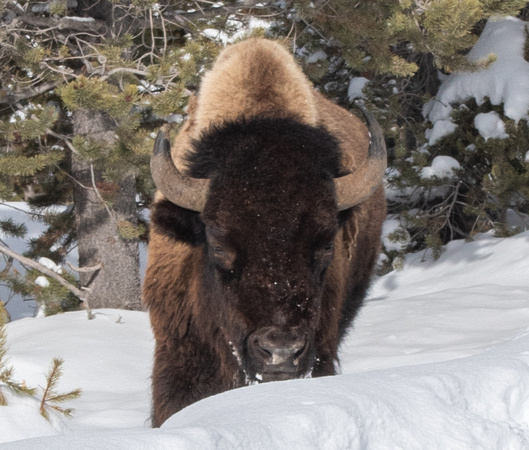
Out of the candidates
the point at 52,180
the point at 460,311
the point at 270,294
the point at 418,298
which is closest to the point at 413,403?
the point at 270,294

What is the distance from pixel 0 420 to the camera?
3.73 metres

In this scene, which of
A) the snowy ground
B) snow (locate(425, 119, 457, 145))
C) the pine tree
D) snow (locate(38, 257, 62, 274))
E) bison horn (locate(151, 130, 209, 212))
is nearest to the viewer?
the snowy ground

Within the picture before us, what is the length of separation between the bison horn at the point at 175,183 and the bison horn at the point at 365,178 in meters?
0.76

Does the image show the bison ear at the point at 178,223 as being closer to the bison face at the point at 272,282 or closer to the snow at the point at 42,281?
the bison face at the point at 272,282

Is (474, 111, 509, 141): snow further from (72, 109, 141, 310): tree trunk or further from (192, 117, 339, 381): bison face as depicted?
(192, 117, 339, 381): bison face

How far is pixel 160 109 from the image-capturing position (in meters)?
7.00

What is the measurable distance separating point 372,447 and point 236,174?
203 centimetres

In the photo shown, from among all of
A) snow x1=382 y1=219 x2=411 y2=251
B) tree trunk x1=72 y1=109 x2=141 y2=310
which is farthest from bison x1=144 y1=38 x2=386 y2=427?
snow x1=382 y1=219 x2=411 y2=251

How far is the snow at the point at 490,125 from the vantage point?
9758 millimetres

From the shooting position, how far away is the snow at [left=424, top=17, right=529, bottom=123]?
9.81 meters

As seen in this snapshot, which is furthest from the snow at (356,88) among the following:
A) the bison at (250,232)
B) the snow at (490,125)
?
the bison at (250,232)

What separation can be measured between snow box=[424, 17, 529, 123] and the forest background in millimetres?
121

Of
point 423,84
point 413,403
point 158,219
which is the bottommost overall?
point 423,84

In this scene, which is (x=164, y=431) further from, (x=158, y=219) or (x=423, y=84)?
→ (x=423, y=84)
